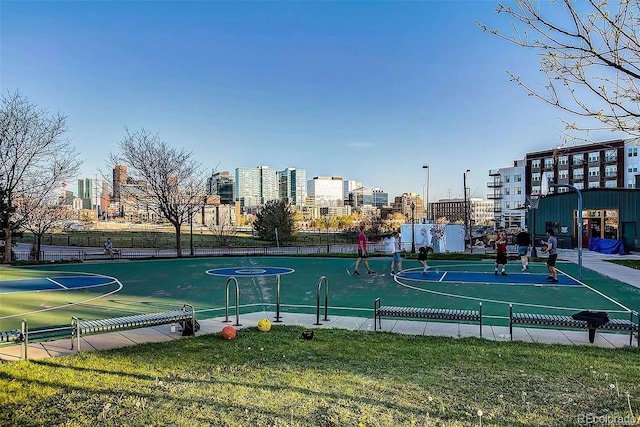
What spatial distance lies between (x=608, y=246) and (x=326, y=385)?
3417 centimetres

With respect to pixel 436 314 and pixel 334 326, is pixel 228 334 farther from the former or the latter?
pixel 436 314

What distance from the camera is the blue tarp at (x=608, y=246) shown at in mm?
31109

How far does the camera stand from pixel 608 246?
3197 cm

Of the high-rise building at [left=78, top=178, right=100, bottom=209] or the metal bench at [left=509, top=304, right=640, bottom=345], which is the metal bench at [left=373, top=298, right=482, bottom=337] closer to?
the metal bench at [left=509, top=304, right=640, bottom=345]

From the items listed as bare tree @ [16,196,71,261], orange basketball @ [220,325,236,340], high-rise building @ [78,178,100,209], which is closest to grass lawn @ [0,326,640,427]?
orange basketball @ [220,325,236,340]

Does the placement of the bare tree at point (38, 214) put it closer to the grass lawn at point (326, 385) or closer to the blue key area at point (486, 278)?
the blue key area at point (486, 278)

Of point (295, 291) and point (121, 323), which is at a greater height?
point (121, 323)

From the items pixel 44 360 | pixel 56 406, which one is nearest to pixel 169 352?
pixel 44 360

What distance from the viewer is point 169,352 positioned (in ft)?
22.9

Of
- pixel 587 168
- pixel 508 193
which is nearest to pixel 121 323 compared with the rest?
pixel 587 168

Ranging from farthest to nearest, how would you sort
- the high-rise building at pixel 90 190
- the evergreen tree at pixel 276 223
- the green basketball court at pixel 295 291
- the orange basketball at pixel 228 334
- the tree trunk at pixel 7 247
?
the evergreen tree at pixel 276 223, the high-rise building at pixel 90 190, the tree trunk at pixel 7 247, the green basketball court at pixel 295 291, the orange basketball at pixel 228 334

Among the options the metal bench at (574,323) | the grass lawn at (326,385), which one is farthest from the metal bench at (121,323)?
the metal bench at (574,323)

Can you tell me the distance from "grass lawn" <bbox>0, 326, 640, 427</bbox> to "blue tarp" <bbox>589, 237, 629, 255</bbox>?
28.9 metres

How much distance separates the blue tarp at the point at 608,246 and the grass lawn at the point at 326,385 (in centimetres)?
2891
